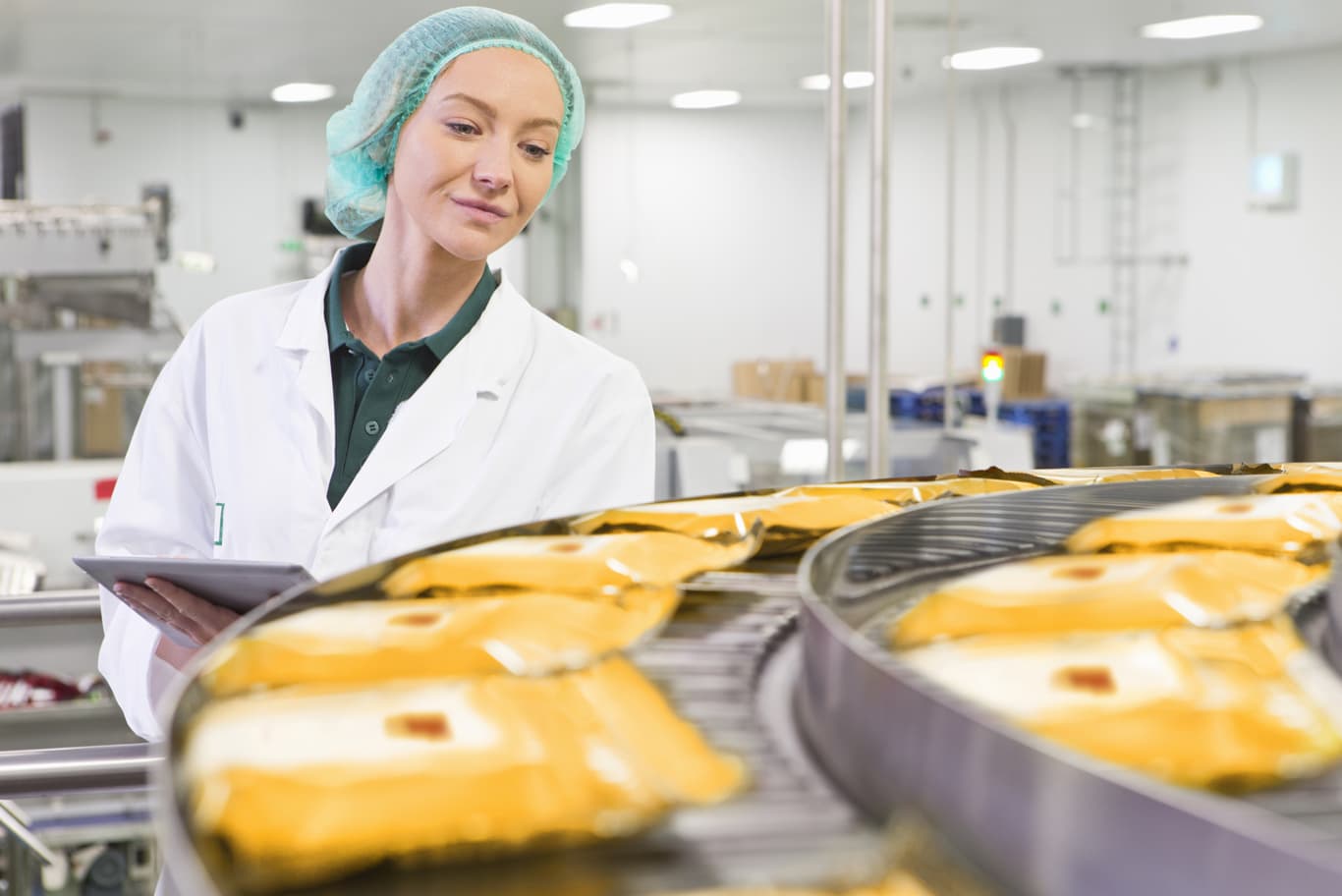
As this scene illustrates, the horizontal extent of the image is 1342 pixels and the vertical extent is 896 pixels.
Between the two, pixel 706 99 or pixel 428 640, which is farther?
pixel 706 99

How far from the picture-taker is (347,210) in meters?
1.44

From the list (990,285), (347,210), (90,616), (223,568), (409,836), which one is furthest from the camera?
(990,285)

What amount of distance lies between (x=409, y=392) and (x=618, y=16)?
5.79 meters

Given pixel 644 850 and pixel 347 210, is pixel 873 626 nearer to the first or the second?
pixel 644 850

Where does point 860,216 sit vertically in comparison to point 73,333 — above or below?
above

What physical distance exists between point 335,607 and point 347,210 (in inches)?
36.5

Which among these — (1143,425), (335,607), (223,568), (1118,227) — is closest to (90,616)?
(223,568)

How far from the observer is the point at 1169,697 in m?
0.43

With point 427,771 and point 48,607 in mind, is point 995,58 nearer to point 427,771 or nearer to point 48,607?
point 48,607

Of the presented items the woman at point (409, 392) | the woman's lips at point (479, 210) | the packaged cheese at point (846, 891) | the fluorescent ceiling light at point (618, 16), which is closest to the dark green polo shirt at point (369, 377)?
the woman at point (409, 392)

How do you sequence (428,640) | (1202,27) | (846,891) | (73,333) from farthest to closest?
(1202,27)
(73,333)
(428,640)
(846,891)

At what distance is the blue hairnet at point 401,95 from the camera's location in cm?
124

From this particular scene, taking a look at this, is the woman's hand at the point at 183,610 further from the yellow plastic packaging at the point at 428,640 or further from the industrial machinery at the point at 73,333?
the industrial machinery at the point at 73,333

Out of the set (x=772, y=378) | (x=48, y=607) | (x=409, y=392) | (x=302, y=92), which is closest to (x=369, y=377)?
(x=409, y=392)
